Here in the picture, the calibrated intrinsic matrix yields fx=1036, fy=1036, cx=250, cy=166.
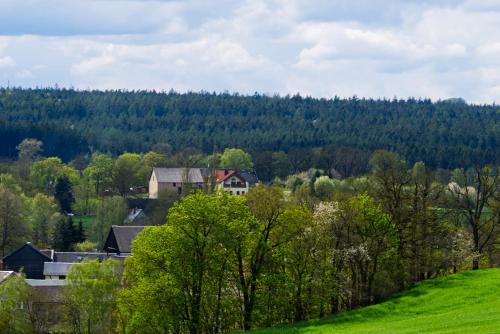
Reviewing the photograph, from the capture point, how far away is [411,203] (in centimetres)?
5853

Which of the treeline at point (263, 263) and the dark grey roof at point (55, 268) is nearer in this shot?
the treeline at point (263, 263)

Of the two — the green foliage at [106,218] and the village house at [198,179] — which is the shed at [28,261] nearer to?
the green foliage at [106,218]

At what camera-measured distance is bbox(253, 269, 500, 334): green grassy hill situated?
1654 inches

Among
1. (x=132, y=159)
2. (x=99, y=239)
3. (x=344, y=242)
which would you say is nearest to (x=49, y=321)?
(x=344, y=242)

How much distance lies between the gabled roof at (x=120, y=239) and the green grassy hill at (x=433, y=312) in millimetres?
40726

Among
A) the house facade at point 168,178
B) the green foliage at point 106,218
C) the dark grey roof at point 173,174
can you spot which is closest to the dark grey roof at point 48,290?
the green foliage at point 106,218

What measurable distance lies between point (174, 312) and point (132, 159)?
109 metres

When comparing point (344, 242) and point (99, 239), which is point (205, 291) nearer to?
point (344, 242)

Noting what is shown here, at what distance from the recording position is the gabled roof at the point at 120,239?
90675 millimetres

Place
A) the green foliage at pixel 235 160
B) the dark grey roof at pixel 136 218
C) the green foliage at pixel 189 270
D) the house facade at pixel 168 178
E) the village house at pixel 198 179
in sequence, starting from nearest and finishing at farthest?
the green foliage at pixel 189 270
the dark grey roof at pixel 136 218
the village house at pixel 198 179
the house facade at pixel 168 178
the green foliage at pixel 235 160

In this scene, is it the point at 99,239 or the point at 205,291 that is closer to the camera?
the point at 205,291

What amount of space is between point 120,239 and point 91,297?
3195cm

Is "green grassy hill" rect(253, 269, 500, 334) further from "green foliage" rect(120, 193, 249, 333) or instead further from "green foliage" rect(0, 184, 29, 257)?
"green foliage" rect(0, 184, 29, 257)

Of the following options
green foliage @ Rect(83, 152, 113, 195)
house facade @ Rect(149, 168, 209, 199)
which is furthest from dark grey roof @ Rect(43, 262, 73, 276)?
green foliage @ Rect(83, 152, 113, 195)
